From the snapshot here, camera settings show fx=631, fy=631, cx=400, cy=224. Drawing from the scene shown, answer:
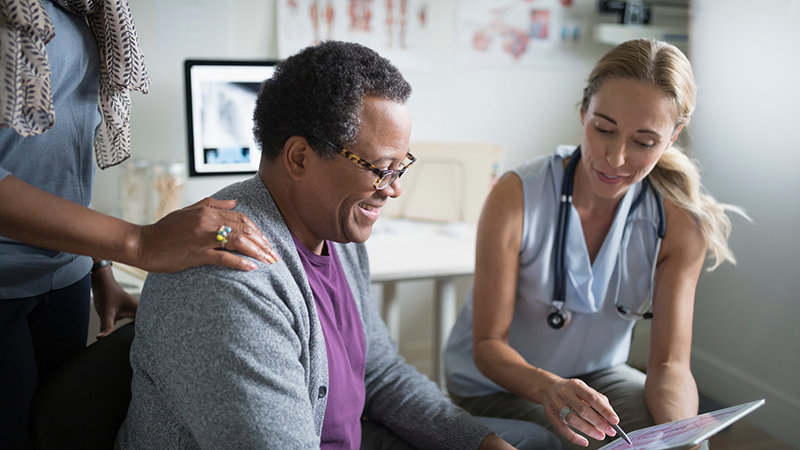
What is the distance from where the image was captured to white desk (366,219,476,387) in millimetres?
1789

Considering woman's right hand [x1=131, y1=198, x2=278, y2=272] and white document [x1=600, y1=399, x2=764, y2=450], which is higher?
woman's right hand [x1=131, y1=198, x2=278, y2=272]

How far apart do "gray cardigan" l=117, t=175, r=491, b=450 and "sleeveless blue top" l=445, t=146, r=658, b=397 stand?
0.63 m

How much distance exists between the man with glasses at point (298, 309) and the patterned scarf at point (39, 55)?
9.8 inches

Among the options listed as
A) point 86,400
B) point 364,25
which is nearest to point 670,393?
point 86,400

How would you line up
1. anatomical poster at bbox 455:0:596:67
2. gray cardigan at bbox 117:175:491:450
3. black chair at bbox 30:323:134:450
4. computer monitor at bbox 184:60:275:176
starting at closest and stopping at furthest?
gray cardigan at bbox 117:175:491:450
black chair at bbox 30:323:134:450
computer monitor at bbox 184:60:275:176
anatomical poster at bbox 455:0:596:67

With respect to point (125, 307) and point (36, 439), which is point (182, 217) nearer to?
point (36, 439)

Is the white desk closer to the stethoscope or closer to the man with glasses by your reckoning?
the stethoscope

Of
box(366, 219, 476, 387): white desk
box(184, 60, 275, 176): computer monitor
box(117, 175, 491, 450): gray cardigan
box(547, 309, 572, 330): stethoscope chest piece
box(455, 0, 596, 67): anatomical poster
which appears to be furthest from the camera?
box(455, 0, 596, 67): anatomical poster

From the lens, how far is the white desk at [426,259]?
1.79 meters

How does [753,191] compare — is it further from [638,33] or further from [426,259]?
[426,259]

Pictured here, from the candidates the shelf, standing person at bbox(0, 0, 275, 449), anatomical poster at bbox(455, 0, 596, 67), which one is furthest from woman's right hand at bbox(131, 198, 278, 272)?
the shelf

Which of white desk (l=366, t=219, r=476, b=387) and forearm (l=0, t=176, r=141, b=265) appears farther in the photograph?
white desk (l=366, t=219, r=476, b=387)

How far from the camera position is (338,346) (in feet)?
3.43

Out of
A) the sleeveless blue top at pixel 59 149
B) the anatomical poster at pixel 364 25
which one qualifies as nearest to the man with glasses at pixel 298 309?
the sleeveless blue top at pixel 59 149
